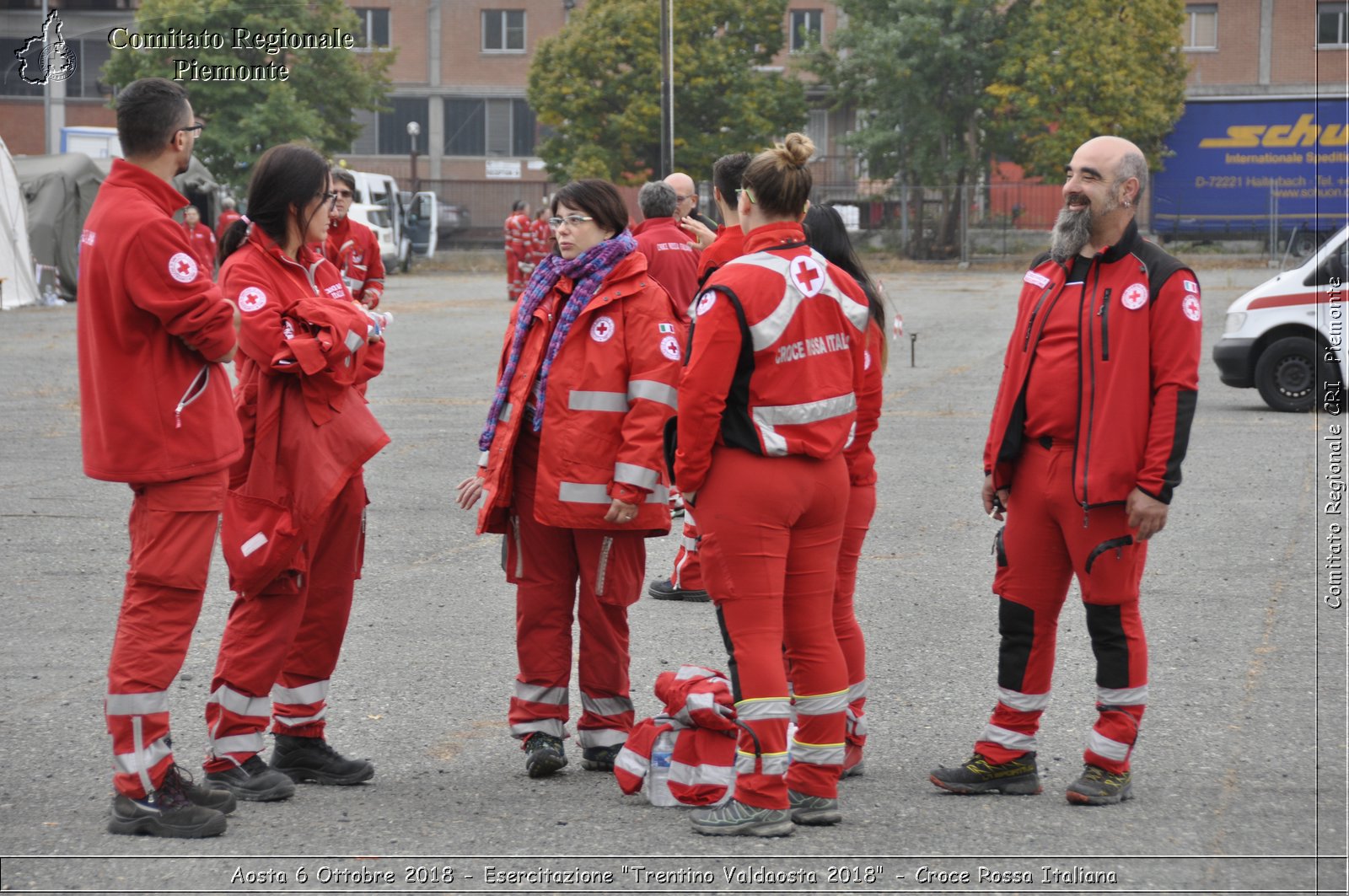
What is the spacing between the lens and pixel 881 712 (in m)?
5.91

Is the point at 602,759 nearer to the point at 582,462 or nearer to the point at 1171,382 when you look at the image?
the point at 582,462

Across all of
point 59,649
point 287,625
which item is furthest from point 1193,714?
point 59,649

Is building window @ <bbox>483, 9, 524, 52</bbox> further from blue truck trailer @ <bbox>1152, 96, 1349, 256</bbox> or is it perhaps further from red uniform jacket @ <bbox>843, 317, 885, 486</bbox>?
red uniform jacket @ <bbox>843, 317, 885, 486</bbox>

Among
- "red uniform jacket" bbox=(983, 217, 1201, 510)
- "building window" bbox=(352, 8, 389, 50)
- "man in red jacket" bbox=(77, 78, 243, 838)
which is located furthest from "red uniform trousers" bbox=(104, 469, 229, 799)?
"building window" bbox=(352, 8, 389, 50)

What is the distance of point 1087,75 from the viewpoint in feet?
139

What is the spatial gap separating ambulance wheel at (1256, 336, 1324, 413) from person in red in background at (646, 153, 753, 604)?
905cm

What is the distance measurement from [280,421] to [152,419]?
19.8 inches

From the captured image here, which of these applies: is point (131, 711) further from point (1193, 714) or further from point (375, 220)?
point (375, 220)

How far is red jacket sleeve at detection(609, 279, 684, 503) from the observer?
5008mm

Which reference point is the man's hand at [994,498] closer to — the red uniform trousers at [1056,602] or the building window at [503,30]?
the red uniform trousers at [1056,602]

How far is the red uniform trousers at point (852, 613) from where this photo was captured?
518 centimetres

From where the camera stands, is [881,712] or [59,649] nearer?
[881,712]

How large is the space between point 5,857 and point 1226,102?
4458cm

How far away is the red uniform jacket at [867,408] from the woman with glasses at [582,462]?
624 mm
